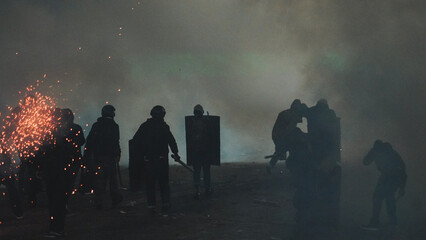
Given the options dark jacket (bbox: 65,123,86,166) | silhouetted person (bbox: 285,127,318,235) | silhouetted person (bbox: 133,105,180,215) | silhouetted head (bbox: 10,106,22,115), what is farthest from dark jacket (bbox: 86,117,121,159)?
silhouetted person (bbox: 285,127,318,235)

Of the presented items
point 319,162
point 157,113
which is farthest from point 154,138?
point 319,162

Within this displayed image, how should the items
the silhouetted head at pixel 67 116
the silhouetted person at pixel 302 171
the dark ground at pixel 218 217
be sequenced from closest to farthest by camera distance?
the dark ground at pixel 218 217 → the silhouetted head at pixel 67 116 → the silhouetted person at pixel 302 171

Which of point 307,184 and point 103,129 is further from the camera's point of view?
point 103,129

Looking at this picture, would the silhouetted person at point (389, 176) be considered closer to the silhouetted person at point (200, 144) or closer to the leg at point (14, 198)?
the silhouetted person at point (200, 144)

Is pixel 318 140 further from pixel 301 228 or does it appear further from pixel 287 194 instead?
pixel 287 194

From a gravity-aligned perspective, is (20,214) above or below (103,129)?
below

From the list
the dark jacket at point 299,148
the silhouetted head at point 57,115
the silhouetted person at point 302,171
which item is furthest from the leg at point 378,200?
the silhouetted head at point 57,115

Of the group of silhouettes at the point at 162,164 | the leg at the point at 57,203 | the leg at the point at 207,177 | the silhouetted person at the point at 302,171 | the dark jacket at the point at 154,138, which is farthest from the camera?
the leg at the point at 207,177

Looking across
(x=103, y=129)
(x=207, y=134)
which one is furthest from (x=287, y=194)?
(x=103, y=129)

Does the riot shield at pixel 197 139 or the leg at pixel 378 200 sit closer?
the leg at pixel 378 200

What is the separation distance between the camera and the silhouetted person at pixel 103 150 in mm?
10789

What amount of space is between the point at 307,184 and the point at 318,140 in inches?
34.9

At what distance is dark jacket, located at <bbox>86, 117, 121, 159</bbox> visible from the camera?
1080 cm

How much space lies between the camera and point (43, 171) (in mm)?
7719
